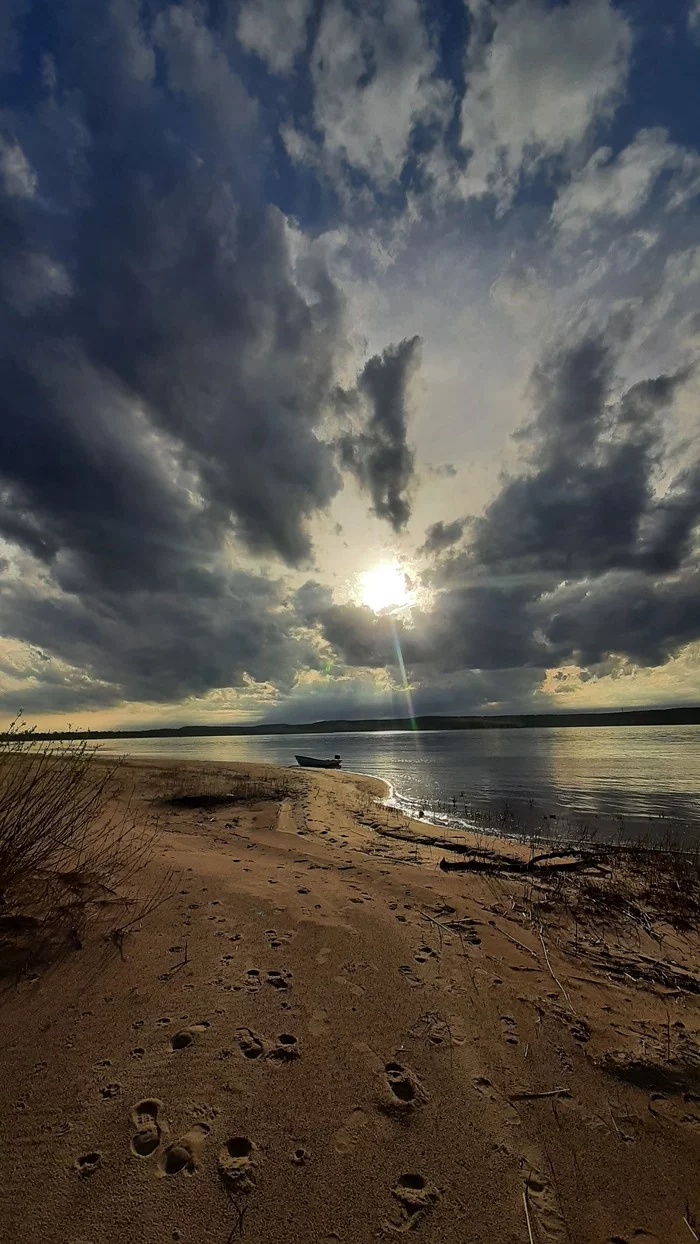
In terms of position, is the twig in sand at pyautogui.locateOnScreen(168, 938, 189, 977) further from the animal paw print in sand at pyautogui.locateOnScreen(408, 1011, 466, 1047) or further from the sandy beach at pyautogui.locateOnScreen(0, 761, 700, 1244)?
the animal paw print in sand at pyautogui.locateOnScreen(408, 1011, 466, 1047)

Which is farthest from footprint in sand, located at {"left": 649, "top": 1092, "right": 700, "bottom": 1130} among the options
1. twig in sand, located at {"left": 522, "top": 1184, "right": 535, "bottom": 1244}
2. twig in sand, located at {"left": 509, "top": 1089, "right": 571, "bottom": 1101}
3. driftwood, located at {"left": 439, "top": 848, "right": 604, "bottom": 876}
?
driftwood, located at {"left": 439, "top": 848, "right": 604, "bottom": 876}

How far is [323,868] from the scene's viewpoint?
1062 cm

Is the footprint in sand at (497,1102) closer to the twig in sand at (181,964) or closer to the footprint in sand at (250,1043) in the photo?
the footprint in sand at (250,1043)

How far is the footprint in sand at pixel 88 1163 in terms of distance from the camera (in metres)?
3.04

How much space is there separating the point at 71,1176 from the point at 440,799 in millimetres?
30291

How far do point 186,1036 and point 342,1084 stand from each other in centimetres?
145

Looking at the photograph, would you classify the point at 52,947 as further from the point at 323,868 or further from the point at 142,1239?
the point at 323,868

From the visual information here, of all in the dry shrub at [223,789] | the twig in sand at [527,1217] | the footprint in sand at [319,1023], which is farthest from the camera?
the dry shrub at [223,789]

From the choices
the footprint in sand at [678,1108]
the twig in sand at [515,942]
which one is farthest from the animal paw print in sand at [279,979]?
the twig in sand at [515,942]

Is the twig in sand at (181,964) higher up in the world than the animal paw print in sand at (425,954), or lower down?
higher up

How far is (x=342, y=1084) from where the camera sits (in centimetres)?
395

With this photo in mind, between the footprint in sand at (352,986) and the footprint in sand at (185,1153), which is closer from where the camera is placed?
the footprint in sand at (185,1153)

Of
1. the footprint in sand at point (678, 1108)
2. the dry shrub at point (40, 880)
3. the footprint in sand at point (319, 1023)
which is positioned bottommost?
the footprint in sand at point (678, 1108)

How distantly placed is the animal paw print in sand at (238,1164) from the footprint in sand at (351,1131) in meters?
0.58
